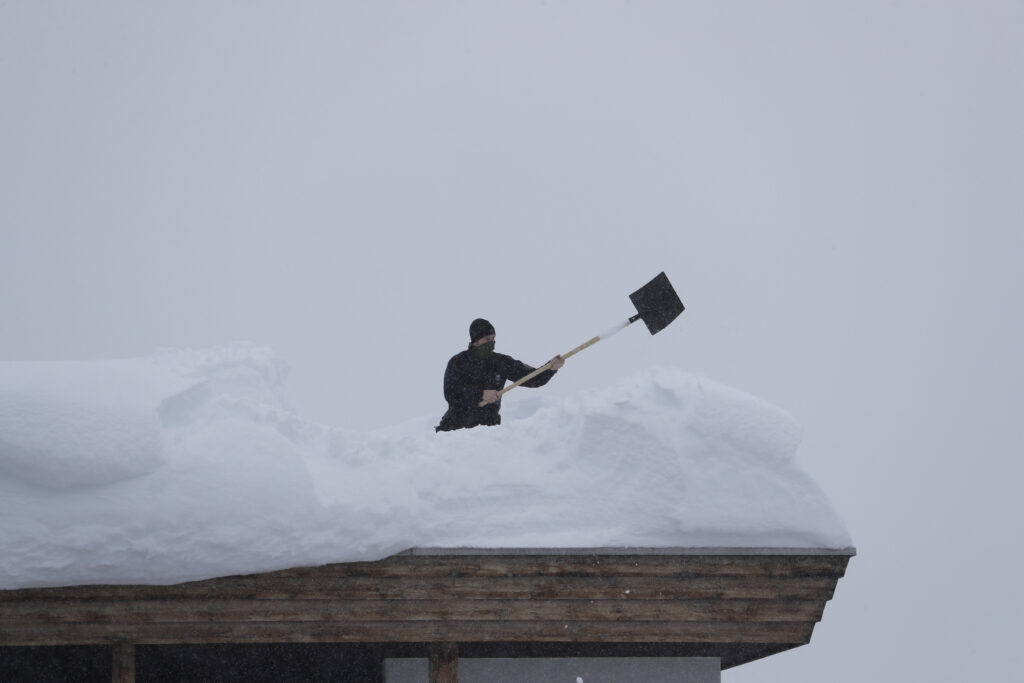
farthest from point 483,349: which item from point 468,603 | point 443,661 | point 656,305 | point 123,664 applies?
point 123,664

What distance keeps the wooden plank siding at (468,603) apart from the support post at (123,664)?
256 millimetres

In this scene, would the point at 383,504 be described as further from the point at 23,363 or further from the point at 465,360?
the point at 465,360

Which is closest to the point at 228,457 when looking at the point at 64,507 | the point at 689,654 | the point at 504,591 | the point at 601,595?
the point at 64,507

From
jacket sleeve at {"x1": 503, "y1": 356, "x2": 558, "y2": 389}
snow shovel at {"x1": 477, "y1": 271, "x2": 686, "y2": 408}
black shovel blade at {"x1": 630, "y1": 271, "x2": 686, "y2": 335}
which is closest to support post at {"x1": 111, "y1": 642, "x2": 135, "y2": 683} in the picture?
snow shovel at {"x1": 477, "y1": 271, "x2": 686, "y2": 408}

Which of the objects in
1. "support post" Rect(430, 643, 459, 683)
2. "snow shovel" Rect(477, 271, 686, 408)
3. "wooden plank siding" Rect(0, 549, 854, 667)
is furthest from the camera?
"snow shovel" Rect(477, 271, 686, 408)

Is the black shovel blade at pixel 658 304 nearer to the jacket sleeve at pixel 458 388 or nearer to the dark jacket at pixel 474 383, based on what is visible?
the dark jacket at pixel 474 383

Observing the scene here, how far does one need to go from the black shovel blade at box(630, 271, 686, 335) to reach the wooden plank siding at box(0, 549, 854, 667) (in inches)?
116

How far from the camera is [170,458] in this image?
21.6 ft

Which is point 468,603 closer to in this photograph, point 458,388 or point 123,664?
point 123,664

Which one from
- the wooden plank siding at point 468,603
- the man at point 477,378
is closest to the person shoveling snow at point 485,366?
the man at point 477,378

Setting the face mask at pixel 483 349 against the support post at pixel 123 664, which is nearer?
the support post at pixel 123 664

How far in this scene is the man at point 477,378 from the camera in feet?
31.7

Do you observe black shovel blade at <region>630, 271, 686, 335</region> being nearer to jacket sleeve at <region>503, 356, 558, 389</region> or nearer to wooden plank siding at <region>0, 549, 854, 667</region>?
jacket sleeve at <region>503, 356, 558, 389</region>

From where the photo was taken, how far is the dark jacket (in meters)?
9.66
